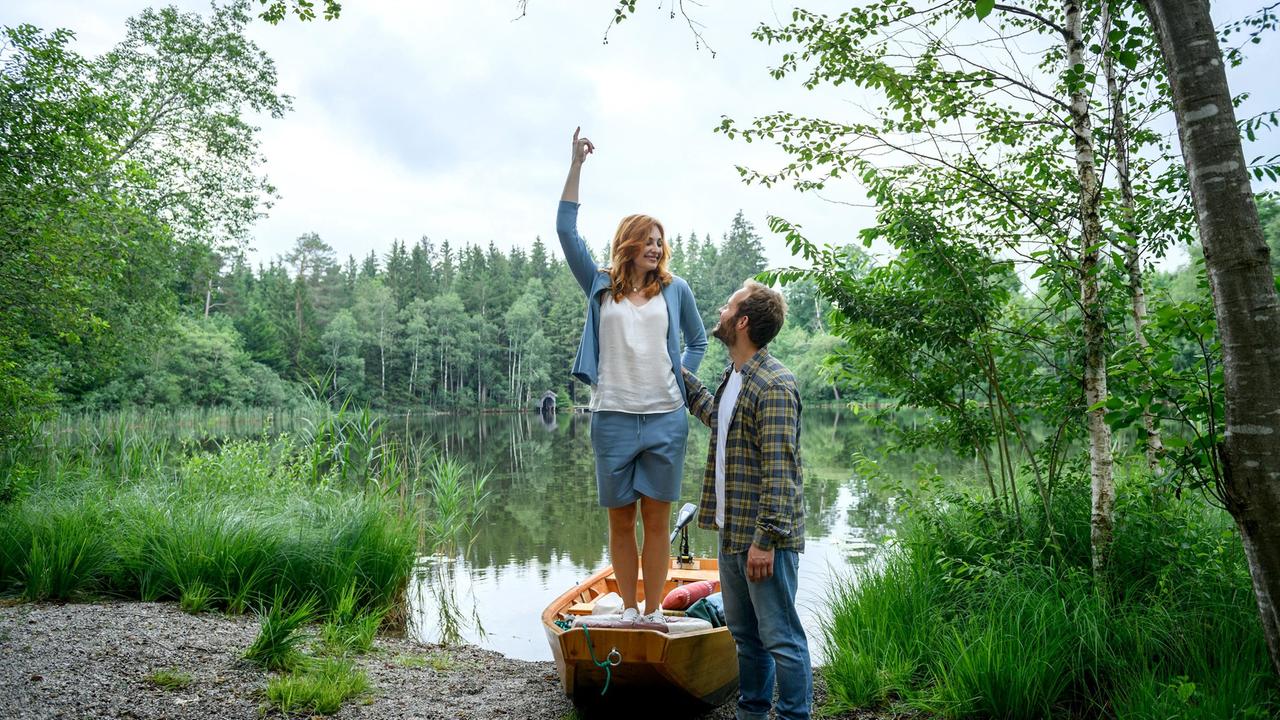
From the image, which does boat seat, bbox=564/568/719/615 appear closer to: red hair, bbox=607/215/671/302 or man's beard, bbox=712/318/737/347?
red hair, bbox=607/215/671/302

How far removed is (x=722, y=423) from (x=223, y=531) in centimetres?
360

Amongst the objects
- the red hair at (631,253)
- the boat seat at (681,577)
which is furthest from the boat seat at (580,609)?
the red hair at (631,253)

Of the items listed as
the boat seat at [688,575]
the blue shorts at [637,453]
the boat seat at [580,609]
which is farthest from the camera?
the boat seat at [688,575]

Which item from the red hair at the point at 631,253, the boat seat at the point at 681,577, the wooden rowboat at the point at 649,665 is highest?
the red hair at the point at 631,253

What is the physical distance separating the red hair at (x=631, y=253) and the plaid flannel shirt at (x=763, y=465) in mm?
732

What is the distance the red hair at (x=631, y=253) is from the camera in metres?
3.26

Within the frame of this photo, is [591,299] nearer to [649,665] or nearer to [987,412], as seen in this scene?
[649,665]

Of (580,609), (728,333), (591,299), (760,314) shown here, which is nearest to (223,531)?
(580,609)

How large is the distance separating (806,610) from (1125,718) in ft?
11.0

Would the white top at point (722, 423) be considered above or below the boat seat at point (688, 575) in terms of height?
above

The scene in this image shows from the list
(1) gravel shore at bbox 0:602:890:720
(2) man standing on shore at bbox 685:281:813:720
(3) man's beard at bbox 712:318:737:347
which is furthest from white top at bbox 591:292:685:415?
(1) gravel shore at bbox 0:602:890:720

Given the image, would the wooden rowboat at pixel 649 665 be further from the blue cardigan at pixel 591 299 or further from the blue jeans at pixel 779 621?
the blue cardigan at pixel 591 299

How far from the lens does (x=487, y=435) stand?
2727cm

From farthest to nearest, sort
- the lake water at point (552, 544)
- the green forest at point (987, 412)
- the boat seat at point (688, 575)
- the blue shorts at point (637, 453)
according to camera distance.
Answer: the lake water at point (552, 544) < the boat seat at point (688, 575) < the blue shorts at point (637, 453) < the green forest at point (987, 412)
